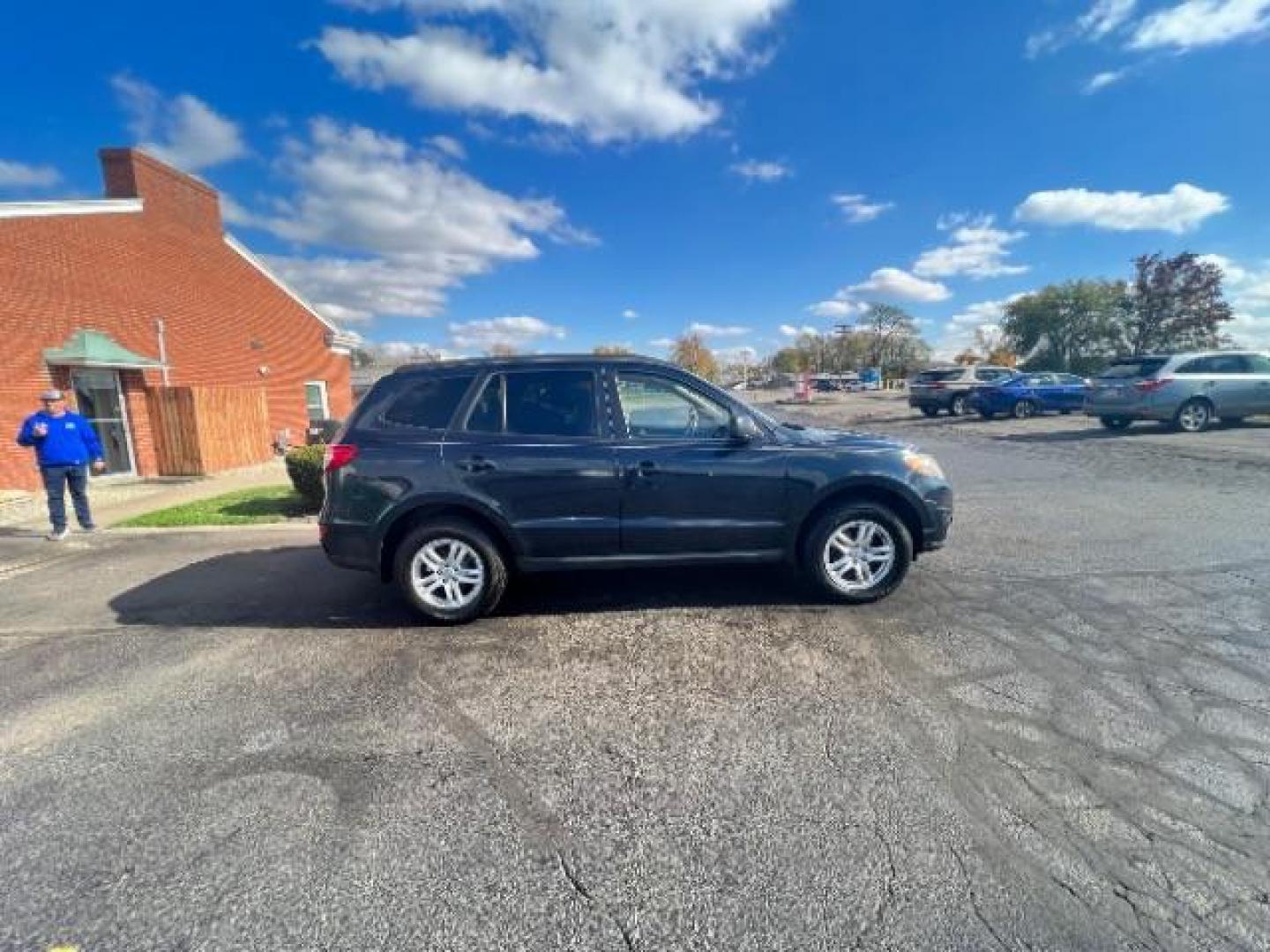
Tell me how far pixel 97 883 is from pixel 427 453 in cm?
252

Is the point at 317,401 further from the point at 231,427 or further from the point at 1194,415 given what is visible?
the point at 1194,415

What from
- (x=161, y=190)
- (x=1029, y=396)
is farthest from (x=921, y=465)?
(x=1029, y=396)

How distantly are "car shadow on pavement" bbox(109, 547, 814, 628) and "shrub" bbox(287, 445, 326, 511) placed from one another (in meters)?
2.34

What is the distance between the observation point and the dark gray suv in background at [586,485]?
12.7 ft

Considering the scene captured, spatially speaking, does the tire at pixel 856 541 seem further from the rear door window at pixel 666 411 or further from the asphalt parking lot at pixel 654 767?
the rear door window at pixel 666 411

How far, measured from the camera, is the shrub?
747cm

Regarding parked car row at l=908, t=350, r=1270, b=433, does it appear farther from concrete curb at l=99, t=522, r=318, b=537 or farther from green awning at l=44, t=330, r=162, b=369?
green awning at l=44, t=330, r=162, b=369

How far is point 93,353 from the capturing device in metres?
10.1

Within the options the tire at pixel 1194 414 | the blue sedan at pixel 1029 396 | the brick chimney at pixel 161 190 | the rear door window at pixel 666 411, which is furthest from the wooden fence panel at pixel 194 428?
the blue sedan at pixel 1029 396

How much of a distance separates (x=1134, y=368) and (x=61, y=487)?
20.0 metres

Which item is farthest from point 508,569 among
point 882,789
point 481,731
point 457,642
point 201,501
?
point 201,501

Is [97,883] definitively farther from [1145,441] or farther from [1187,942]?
[1145,441]

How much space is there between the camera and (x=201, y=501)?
28.5ft

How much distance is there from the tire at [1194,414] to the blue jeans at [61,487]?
787 inches
